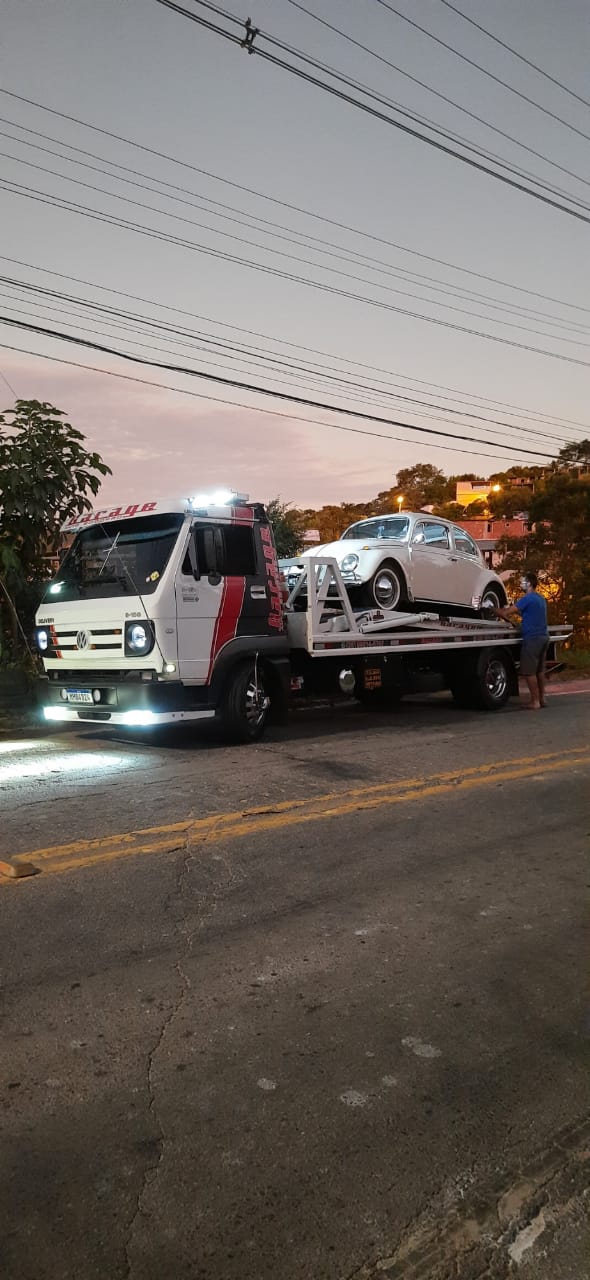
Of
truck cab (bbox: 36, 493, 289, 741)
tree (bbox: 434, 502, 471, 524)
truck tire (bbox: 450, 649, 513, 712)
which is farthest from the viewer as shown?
tree (bbox: 434, 502, 471, 524)

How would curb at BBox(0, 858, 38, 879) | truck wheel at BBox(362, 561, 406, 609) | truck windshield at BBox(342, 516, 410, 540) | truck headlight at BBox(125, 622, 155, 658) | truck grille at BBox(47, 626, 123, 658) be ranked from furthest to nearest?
truck windshield at BBox(342, 516, 410, 540), truck wheel at BBox(362, 561, 406, 609), truck grille at BBox(47, 626, 123, 658), truck headlight at BBox(125, 622, 155, 658), curb at BBox(0, 858, 38, 879)

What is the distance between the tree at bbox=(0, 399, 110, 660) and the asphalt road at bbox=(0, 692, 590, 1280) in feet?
20.1

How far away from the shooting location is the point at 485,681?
1311 centimetres

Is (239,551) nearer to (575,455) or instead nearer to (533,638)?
(533,638)

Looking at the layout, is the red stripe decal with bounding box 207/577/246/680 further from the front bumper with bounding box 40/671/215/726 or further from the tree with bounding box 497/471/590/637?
the tree with bounding box 497/471/590/637

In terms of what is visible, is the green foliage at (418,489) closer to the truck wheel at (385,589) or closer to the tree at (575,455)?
the tree at (575,455)

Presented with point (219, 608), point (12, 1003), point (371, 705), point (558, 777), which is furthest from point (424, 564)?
point (12, 1003)

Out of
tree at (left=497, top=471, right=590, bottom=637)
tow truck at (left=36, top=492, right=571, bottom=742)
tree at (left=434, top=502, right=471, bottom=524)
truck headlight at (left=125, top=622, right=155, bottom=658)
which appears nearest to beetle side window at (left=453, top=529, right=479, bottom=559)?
tow truck at (left=36, top=492, right=571, bottom=742)

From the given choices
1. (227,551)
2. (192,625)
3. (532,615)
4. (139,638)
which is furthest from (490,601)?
(139,638)

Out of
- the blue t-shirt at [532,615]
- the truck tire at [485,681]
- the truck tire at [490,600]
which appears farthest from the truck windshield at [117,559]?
the blue t-shirt at [532,615]

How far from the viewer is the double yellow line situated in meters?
5.55

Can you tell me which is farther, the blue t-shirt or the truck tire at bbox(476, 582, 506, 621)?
the truck tire at bbox(476, 582, 506, 621)

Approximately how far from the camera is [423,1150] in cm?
272

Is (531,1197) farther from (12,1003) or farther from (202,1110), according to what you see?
(12,1003)
